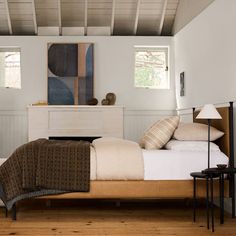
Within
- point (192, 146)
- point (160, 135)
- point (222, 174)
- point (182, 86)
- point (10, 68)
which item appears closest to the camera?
point (222, 174)

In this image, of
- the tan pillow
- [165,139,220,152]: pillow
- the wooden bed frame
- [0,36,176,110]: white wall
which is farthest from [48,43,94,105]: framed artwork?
the wooden bed frame

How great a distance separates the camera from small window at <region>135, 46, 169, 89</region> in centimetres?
794

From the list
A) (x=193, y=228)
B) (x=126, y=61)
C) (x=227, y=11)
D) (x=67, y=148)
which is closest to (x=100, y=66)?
(x=126, y=61)

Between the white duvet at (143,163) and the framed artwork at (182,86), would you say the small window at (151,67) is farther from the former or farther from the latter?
the white duvet at (143,163)

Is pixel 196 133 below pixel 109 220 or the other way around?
the other way around

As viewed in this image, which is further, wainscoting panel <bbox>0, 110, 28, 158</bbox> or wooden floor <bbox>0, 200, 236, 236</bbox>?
wainscoting panel <bbox>0, 110, 28, 158</bbox>

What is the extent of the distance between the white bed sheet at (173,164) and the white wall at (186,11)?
7.28 feet

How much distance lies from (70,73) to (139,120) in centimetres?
142

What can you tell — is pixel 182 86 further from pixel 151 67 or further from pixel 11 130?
pixel 11 130

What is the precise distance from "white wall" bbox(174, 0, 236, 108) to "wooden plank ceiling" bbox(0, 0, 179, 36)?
765mm

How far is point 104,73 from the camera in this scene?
307 inches

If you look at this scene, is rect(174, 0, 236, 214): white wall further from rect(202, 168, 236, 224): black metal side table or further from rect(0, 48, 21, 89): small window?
rect(0, 48, 21, 89): small window

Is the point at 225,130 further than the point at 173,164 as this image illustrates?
Yes

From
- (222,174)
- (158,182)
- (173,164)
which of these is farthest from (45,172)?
(222,174)
